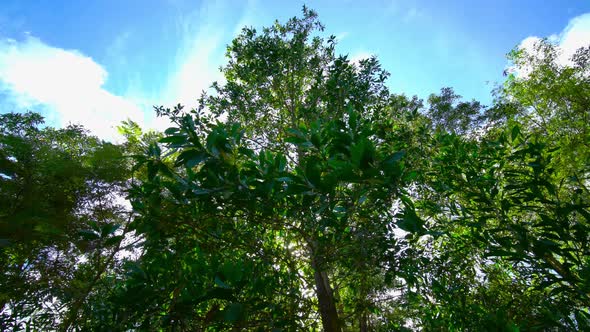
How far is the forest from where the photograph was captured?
1.66 meters

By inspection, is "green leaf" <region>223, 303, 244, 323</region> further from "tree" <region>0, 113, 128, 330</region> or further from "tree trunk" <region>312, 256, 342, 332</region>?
"tree" <region>0, 113, 128, 330</region>

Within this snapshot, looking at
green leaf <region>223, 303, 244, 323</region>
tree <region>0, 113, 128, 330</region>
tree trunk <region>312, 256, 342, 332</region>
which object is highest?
tree <region>0, 113, 128, 330</region>

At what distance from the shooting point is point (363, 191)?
1557 mm

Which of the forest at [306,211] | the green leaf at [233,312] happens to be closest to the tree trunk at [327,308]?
the forest at [306,211]

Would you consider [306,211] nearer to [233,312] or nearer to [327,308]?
[233,312]

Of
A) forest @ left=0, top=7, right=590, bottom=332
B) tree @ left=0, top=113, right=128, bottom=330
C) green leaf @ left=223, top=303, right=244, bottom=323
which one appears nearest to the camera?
green leaf @ left=223, top=303, right=244, bottom=323

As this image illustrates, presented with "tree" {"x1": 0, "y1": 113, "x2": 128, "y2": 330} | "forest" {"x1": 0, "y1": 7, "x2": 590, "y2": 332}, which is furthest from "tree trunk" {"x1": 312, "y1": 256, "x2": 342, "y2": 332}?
"tree" {"x1": 0, "y1": 113, "x2": 128, "y2": 330}

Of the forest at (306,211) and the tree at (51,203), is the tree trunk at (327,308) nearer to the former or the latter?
the forest at (306,211)

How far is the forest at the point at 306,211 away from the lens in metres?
1.66

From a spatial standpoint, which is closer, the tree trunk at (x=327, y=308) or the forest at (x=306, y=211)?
the forest at (x=306, y=211)

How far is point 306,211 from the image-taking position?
1910 mm

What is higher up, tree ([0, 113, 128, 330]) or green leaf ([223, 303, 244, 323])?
tree ([0, 113, 128, 330])

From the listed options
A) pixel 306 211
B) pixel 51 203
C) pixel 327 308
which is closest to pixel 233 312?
pixel 306 211

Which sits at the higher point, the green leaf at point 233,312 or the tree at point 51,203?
the tree at point 51,203
